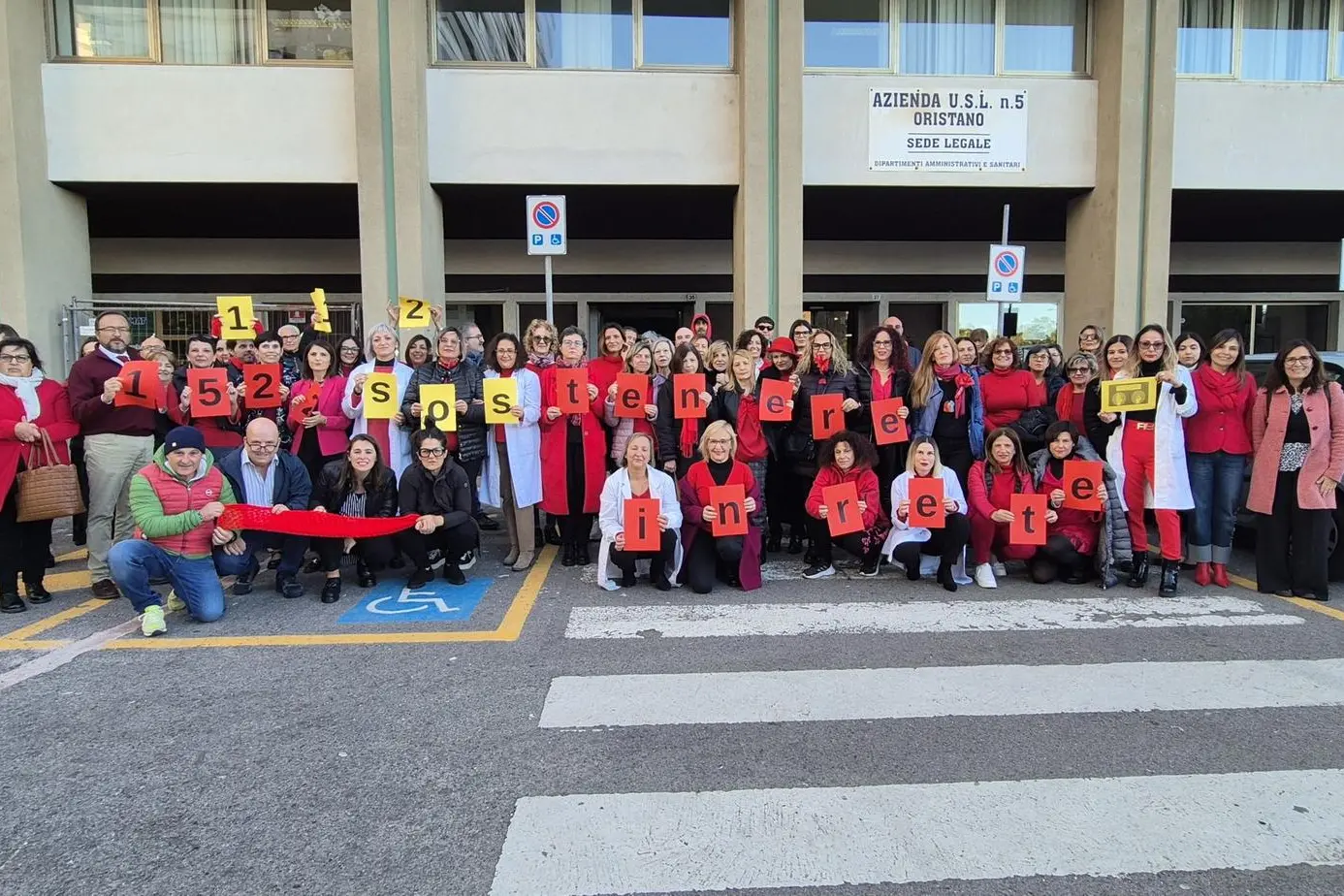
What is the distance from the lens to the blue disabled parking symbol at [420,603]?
518 centimetres

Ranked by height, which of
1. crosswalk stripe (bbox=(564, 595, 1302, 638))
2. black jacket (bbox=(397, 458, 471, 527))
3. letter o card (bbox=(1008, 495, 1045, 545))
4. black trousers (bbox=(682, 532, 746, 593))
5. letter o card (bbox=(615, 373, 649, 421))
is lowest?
crosswalk stripe (bbox=(564, 595, 1302, 638))

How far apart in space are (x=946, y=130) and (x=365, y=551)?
33.9 feet

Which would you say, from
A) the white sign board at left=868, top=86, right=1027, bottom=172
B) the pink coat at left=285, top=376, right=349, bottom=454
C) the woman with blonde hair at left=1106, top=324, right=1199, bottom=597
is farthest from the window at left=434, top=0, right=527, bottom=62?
the woman with blonde hair at left=1106, top=324, right=1199, bottom=597

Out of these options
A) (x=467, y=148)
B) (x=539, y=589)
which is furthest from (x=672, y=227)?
(x=539, y=589)

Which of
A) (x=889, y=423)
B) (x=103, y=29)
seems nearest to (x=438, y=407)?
(x=889, y=423)

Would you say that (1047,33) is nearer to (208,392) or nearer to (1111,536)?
(1111,536)

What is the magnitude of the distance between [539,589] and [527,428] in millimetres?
1418

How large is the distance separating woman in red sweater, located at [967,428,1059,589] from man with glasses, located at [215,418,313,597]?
503cm

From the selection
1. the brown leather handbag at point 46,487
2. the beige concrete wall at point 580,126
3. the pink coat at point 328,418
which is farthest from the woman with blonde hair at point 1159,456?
the brown leather handbag at point 46,487

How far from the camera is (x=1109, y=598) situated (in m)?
5.59

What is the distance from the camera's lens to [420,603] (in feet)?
18.0

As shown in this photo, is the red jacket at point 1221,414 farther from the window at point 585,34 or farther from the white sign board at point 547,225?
the window at point 585,34

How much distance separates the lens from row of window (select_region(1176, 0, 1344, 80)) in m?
12.3

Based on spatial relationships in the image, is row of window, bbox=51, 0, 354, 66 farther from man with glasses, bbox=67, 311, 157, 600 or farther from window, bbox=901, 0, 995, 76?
window, bbox=901, 0, 995, 76
